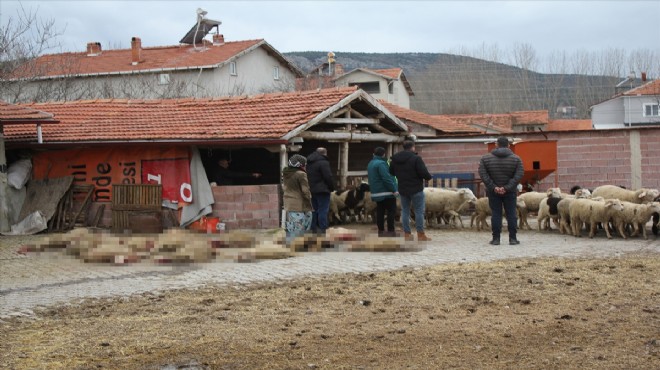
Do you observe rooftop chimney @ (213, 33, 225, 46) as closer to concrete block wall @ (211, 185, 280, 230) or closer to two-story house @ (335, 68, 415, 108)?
two-story house @ (335, 68, 415, 108)

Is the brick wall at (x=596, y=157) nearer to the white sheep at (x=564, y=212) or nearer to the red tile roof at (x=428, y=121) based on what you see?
the red tile roof at (x=428, y=121)

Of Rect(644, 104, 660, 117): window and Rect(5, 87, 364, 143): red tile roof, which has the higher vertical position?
Rect(644, 104, 660, 117): window

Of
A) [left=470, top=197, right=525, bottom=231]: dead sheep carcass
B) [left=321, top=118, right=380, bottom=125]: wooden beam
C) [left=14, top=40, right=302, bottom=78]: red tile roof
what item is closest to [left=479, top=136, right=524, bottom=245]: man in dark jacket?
[left=470, top=197, right=525, bottom=231]: dead sheep carcass

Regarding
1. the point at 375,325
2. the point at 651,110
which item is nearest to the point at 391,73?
the point at 651,110

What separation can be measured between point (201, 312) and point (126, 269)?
4.30 metres

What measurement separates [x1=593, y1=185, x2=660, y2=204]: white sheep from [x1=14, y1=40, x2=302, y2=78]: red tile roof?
105ft

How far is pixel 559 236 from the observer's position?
16688 mm

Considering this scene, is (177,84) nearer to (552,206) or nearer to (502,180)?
(552,206)

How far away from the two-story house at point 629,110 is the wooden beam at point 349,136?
1776 inches

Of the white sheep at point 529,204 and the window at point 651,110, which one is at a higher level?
the window at point 651,110

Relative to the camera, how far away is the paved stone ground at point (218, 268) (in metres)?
11.0

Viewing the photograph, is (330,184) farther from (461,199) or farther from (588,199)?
(588,199)

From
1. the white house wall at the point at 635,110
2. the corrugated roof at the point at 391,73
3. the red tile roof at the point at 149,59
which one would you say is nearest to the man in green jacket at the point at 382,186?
the red tile roof at the point at 149,59

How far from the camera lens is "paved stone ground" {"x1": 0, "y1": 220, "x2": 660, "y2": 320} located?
11.0 meters
